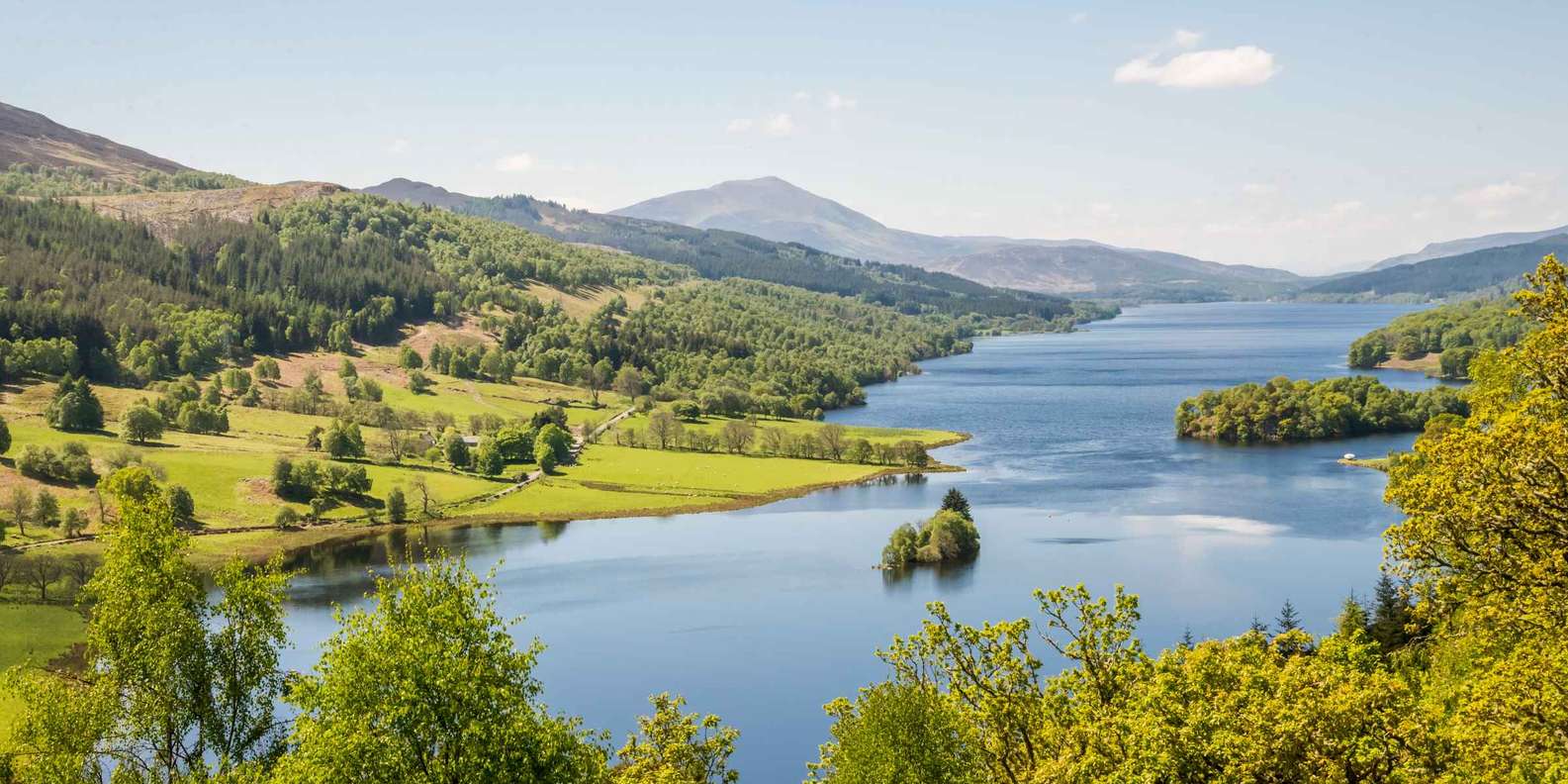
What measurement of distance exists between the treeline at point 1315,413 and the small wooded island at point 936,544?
83459mm

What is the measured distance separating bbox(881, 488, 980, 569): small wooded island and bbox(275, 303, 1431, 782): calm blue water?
6.87ft

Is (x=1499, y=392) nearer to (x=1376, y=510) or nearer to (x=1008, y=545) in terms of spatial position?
(x=1008, y=545)

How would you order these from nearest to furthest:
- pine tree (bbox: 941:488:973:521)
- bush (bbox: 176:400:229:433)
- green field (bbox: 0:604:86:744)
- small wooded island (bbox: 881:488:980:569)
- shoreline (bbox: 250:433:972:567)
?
1. green field (bbox: 0:604:86:744)
2. small wooded island (bbox: 881:488:980:569)
3. pine tree (bbox: 941:488:973:521)
4. shoreline (bbox: 250:433:972:567)
5. bush (bbox: 176:400:229:433)

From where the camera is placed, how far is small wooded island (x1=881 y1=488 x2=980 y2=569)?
344ft

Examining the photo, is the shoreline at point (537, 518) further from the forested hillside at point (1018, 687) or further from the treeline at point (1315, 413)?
the forested hillside at point (1018, 687)

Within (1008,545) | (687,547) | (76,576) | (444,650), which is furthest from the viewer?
(687,547)

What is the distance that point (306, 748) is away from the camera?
2197 cm

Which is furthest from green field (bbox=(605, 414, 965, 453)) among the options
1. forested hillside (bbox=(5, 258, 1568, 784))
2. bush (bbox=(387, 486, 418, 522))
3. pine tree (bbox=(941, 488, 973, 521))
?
forested hillside (bbox=(5, 258, 1568, 784))

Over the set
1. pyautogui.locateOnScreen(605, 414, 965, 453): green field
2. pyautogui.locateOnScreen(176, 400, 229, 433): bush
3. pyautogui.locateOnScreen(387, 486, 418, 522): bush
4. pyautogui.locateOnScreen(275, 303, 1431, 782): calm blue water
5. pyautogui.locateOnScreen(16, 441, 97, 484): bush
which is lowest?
pyautogui.locateOnScreen(275, 303, 1431, 782): calm blue water

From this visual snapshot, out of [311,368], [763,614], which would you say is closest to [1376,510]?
[763,614]

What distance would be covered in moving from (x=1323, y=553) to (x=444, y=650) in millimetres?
96184

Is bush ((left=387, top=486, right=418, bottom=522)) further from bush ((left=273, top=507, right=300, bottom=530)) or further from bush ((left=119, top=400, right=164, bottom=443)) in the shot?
bush ((left=119, top=400, right=164, bottom=443))

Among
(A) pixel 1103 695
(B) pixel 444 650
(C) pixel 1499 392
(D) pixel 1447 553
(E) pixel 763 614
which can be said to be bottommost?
(E) pixel 763 614

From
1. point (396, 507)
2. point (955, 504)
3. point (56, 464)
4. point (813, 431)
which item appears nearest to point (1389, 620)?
point (955, 504)
